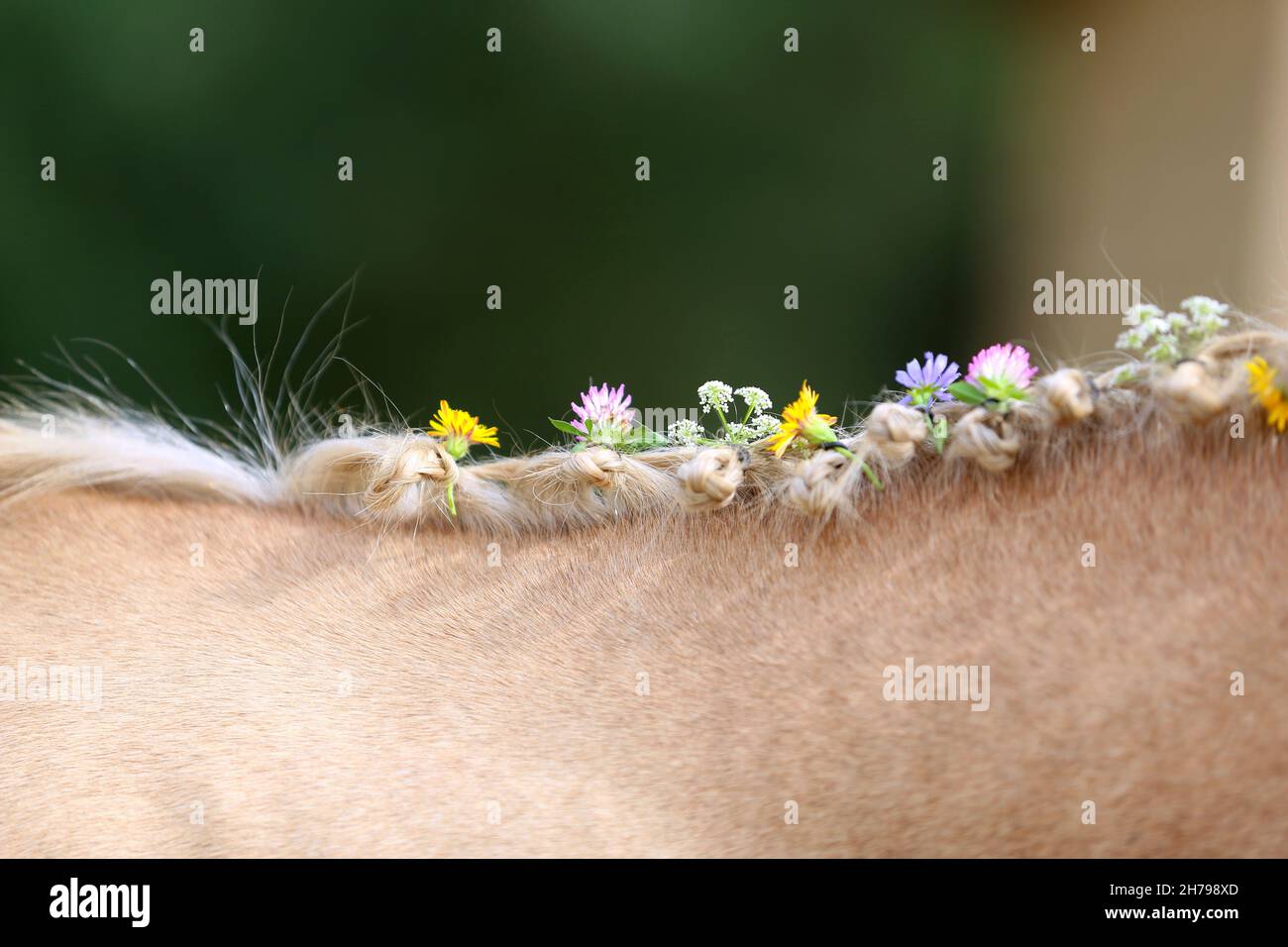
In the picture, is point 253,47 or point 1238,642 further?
point 253,47

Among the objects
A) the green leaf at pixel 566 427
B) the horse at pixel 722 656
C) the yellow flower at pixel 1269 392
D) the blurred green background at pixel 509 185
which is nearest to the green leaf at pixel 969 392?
the horse at pixel 722 656

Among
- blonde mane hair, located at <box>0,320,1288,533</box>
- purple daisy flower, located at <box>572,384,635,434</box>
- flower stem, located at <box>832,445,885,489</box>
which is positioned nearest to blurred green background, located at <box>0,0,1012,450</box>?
blonde mane hair, located at <box>0,320,1288,533</box>

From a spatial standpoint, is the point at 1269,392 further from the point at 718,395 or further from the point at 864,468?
the point at 718,395

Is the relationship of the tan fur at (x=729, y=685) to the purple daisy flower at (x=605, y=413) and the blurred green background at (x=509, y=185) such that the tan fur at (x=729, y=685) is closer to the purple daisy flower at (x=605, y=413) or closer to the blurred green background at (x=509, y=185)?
the purple daisy flower at (x=605, y=413)

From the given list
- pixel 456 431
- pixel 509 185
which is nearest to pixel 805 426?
pixel 456 431

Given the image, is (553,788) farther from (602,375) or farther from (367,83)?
(367,83)

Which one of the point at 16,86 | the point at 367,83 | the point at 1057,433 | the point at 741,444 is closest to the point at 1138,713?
the point at 1057,433
